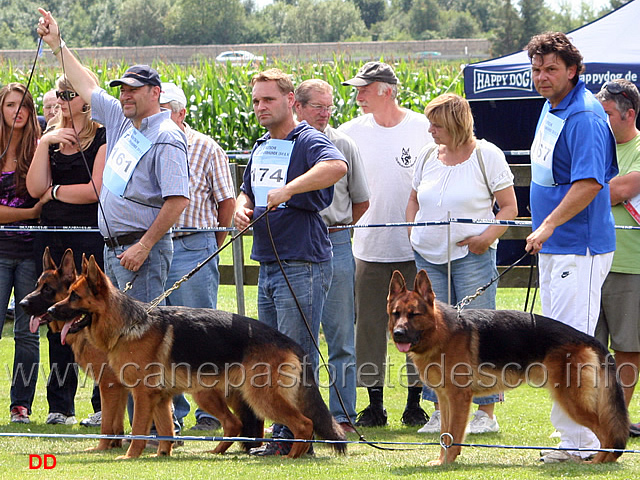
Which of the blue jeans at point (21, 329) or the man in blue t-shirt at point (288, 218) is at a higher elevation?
the man in blue t-shirt at point (288, 218)

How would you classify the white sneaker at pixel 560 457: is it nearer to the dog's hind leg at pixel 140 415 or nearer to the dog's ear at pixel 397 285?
the dog's ear at pixel 397 285

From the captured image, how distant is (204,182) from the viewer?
7176 millimetres

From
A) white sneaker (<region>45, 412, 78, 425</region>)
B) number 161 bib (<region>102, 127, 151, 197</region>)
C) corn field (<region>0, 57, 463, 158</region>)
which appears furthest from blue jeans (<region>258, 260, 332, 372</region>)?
corn field (<region>0, 57, 463, 158</region>)

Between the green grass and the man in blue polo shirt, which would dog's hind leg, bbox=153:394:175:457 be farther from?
the man in blue polo shirt

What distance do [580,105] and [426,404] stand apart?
11.5 feet

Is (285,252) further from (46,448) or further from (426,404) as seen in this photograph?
(426,404)

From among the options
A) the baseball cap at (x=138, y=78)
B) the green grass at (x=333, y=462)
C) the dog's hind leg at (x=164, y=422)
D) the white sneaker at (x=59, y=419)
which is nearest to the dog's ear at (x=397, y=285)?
the green grass at (x=333, y=462)

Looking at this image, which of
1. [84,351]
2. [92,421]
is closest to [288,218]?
[84,351]

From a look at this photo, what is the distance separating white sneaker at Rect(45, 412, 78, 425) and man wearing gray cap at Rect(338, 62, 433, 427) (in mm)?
2305

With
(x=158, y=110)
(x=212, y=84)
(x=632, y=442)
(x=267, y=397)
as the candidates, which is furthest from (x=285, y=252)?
(x=212, y=84)

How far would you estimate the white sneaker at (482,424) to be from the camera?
656cm

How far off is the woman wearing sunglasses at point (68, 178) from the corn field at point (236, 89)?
32.6ft

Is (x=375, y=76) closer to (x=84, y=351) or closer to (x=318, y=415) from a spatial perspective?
(x=318, y=415)

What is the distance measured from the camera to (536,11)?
87562 millimetres
